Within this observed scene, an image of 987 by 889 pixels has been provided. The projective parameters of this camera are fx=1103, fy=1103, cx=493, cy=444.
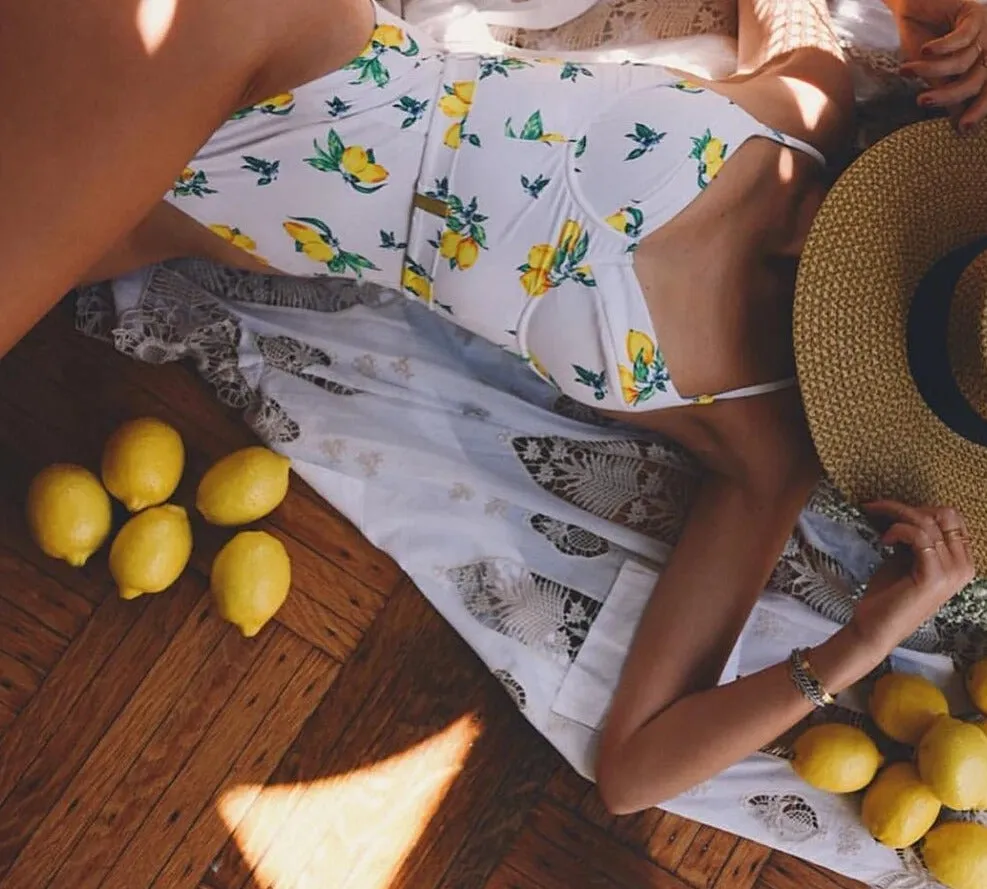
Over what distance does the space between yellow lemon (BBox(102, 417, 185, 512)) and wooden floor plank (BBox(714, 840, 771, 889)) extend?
→ 26.1 inches

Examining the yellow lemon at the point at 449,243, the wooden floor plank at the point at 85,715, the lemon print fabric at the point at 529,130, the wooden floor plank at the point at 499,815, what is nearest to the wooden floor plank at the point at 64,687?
the wooden floor plank at the point at 85,715

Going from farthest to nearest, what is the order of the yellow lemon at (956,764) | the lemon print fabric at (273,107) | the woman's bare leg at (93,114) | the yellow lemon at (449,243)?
the yellow lemon at (956,764), the yellow lemon at (449,243), the lemon print fabric at (273,107), the woman's bare leg at (93,114)

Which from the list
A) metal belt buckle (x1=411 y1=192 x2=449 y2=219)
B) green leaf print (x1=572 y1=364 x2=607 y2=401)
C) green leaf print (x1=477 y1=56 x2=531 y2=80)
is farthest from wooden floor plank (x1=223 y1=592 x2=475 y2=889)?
green leaf print (x1=477 y1=56 x2=531 y2=80)

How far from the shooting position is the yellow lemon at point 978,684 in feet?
3.56

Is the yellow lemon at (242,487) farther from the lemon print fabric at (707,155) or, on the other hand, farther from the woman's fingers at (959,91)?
the woman's fingers at (959,91)

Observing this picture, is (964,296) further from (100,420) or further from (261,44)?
(100,420)

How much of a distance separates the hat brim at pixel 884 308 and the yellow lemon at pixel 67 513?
2.11 feet

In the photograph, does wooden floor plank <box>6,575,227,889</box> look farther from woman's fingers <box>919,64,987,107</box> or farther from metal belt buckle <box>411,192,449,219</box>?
woman's fingers <box>919,64,987,107</box>

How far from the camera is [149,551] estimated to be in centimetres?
101

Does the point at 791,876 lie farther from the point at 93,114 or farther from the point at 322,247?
the point at 93,114

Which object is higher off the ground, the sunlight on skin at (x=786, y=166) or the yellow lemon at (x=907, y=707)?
the sunlight on skin at (x=786, y=166)

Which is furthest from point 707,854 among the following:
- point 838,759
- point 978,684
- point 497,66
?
point 497,66

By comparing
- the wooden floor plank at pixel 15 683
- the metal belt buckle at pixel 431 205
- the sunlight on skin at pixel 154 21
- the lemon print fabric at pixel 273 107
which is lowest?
the wooden floor plank at pixel 15 683

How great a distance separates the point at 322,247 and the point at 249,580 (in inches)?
12.5
